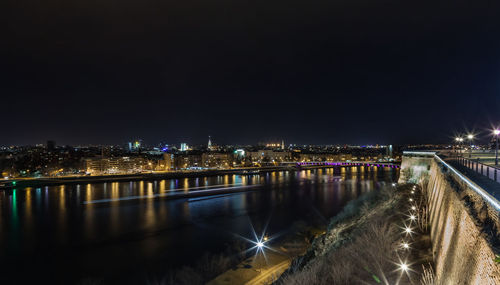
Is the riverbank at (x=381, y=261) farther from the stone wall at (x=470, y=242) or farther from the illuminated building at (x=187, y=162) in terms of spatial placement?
the illuminated building at (x=187, y=162)

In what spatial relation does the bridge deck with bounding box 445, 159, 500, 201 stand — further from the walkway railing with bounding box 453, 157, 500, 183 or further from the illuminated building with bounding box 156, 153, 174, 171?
the illuminated building with bounding box 156, 153, 174, 171

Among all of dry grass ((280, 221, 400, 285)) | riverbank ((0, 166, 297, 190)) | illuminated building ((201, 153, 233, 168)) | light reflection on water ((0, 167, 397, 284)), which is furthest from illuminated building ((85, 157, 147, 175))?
dry grass ((280, 221, 400, 285))

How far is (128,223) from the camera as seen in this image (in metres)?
15.1

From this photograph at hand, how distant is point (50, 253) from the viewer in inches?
447

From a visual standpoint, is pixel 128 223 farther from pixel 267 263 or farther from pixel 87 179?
pixel 87 179

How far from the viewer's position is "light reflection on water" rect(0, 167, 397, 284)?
10367 millimetres

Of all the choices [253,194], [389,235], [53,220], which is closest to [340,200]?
[253,194]

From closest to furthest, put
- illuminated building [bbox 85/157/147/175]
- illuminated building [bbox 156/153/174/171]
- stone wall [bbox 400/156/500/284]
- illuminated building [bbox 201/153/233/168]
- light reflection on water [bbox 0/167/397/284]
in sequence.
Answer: stone wall [bbox 400/156/500/284], light reflection on water [bbox 0/167/397/284], illuminated building [bbox 85/157/147/175], illuminated building [bbox 156/153/174/171], illuminated building [bbox 201/153/233/168]

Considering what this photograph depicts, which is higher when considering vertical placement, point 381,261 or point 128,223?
point 381,261

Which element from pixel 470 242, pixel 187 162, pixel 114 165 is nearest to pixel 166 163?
pixel 187 162

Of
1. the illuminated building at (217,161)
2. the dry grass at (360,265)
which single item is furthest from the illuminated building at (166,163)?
the dry grass at (360,265)

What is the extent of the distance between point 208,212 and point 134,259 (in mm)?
7438

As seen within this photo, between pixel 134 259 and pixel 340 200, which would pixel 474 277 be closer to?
pixel 134 259

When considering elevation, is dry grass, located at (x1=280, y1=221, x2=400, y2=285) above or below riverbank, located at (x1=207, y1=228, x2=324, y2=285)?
above
